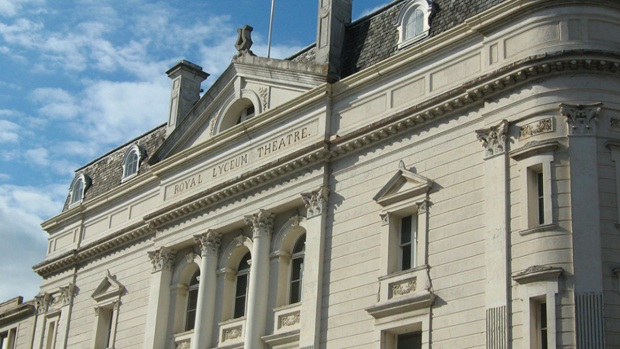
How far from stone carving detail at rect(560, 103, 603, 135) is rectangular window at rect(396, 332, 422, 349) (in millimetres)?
6969

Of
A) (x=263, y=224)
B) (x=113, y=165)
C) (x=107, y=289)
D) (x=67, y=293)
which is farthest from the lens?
(x=113, y=165)

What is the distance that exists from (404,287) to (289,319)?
5047 millimetres

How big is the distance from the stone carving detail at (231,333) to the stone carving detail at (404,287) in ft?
23.8

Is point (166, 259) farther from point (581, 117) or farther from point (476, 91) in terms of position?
point (581, 117)

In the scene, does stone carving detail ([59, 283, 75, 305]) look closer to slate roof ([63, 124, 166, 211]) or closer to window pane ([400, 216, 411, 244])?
slate roof ([63, 124, 166, 211])

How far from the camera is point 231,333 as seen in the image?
3438cm

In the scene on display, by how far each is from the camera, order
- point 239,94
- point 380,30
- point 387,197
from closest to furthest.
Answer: point 387,197 → point 380,30 → point 239,94

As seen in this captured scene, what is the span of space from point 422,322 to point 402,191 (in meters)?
4.07

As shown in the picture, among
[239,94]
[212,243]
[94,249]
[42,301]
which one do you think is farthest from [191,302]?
[42,301]

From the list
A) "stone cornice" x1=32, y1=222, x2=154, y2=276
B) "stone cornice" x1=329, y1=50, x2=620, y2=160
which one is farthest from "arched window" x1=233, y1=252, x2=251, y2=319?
"stone cornice" x1=329, y1=50, x2=620, y2=160

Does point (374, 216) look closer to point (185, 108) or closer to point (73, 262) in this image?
point (185, 108)

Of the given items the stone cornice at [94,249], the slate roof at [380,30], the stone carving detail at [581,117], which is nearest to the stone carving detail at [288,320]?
the slate roof at [380,30]

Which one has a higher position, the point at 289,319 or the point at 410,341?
the point at 289,319

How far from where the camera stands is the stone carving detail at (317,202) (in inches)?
1265
